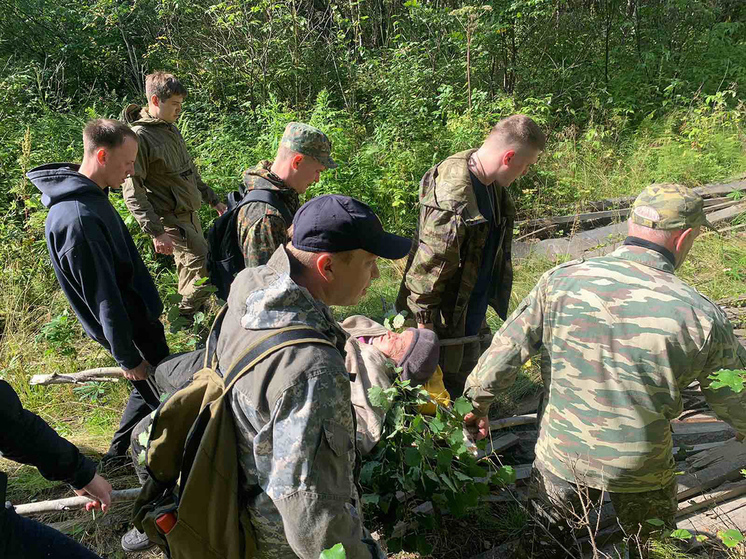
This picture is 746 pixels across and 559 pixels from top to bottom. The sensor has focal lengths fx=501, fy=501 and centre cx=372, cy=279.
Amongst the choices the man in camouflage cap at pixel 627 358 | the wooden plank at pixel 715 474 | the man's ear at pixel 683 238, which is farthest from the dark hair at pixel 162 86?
the wooden plank at pixel 715 474

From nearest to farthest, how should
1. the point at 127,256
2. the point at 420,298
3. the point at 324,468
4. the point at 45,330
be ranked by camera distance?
the point at 324,468 < the point at 127,256 < the point at 420,298 < the point at 45,330

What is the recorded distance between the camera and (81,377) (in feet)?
13.0

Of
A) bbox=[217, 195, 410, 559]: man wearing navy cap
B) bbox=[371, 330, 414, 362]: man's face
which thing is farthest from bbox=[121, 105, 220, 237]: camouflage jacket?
bbox=[217, 195, 410, 559]: man wearing navy cap

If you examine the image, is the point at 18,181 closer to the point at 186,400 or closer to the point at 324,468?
the point at 186,400

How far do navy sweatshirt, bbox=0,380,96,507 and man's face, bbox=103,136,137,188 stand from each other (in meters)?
1.64

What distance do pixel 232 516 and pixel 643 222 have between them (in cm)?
209

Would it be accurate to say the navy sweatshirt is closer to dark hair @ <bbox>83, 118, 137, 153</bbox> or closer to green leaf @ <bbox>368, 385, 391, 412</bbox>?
green leaf @ <bbox>368, 385, 391, 412</bbox>

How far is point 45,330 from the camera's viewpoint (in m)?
4.34

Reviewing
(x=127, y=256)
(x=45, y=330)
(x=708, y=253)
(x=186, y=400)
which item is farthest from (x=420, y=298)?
(x=708, y=253)

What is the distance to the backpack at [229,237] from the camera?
331 cm

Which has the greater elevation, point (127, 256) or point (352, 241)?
point (352, 241)

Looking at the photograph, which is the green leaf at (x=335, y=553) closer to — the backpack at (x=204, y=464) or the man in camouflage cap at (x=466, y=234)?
the backpack at (x=204, y=464)

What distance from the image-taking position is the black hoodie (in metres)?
2.77

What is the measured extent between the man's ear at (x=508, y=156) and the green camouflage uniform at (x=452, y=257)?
261mm
